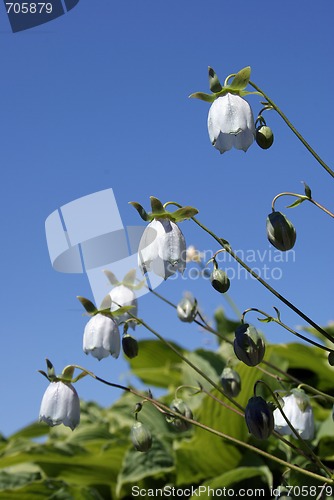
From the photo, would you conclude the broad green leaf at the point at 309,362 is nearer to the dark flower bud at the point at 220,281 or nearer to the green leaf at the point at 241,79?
the dark flower bud at the point at 220,281

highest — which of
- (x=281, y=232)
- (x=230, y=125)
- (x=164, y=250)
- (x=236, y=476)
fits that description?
(x=230, y=125)

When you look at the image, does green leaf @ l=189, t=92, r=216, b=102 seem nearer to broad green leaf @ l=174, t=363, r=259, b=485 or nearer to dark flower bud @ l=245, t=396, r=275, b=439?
dark flower bud @ l=245, t=396, r=275, b=439

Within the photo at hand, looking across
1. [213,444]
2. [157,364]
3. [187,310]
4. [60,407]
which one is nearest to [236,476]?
[213,444]

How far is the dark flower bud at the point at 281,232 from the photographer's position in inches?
49.4

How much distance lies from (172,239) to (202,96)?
301 mm

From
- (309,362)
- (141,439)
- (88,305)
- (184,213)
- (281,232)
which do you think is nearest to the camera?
(281,232)

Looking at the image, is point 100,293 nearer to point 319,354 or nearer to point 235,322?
point 319,354

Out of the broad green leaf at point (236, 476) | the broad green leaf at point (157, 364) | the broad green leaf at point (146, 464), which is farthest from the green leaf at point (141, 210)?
the broad green leaf at point (157, 364)

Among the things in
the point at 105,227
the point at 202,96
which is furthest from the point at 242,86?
the point at 105,227

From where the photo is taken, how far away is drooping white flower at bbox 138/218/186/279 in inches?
52.6

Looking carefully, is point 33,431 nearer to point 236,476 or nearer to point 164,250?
point 236,476

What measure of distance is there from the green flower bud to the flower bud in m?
0.51

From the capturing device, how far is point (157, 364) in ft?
13.0

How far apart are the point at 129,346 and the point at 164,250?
34cm
